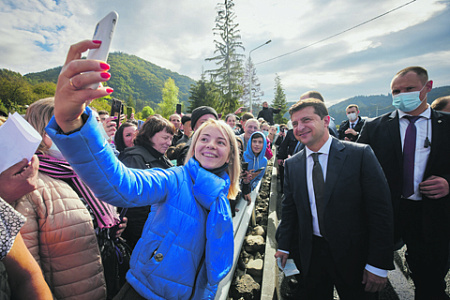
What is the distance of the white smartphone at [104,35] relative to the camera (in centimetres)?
80

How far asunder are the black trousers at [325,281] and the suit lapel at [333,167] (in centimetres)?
57

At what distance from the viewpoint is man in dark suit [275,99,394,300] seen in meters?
1.90

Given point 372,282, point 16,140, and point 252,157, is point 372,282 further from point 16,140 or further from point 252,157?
point 252,157

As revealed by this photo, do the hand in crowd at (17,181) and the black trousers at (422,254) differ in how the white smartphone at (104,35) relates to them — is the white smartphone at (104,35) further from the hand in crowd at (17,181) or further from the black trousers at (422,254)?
the black trousers at (422,254)

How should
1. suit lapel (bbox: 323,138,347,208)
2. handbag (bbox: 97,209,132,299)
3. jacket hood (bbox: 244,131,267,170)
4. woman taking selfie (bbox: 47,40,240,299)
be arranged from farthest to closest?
jacket hood (bbox: 244,131,267,170) → suit lapel (bbox: 323,138,347,208) → handbag (bbox: 97,209,132,299) → woman taking selfie (bbox: 47,40,240,299)

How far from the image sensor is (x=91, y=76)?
78cm

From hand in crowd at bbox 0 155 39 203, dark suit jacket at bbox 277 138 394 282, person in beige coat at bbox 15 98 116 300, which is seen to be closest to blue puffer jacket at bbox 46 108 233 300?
person in beige coat at bbox 15 98 116 300

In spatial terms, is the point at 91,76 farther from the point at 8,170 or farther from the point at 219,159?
the point at 219,159

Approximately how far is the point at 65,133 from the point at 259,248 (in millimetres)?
3639

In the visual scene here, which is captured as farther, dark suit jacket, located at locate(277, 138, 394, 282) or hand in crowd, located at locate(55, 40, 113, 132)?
dark suit jacket, located at locate(277, 138, 394, 282)

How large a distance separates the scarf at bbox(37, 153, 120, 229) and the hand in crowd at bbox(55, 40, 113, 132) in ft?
2.93

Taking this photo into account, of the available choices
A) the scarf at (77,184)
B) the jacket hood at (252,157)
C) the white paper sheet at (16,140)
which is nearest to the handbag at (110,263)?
the scarf at (77,184)

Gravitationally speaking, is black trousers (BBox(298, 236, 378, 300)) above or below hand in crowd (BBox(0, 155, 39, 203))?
below

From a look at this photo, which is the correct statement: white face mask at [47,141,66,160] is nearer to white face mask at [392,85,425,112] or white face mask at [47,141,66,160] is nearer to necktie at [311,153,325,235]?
necktie at [311,153,325,235]
